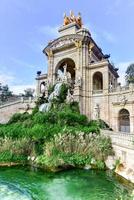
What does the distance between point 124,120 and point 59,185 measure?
49.3 ft

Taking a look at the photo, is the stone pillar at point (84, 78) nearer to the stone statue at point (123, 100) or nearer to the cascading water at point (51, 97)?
the cascading water at point (51, 97)

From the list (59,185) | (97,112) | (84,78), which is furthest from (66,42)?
(59,185)

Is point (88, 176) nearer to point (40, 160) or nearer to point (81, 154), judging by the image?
point (81, 154)

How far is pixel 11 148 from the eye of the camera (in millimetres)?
15938

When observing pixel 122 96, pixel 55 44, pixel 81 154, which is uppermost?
pixel 55 44

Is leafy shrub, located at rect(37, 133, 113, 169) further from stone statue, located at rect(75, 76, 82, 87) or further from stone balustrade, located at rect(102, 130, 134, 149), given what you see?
stone statue, located at rect(75, 76, 82, 87)

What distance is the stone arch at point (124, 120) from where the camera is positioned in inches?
936

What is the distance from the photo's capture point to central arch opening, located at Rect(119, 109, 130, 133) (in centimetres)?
2380

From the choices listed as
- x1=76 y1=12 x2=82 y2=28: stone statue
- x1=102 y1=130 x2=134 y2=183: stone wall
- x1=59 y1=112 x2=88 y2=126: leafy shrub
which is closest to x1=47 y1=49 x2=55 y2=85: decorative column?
x1=76 y1=12 x2=82 y2=28: stone statue

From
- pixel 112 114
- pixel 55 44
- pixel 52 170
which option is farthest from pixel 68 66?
pixel 52 170

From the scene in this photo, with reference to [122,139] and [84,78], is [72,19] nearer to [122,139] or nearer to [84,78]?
[84,78]

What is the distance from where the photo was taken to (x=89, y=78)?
27.2 meters

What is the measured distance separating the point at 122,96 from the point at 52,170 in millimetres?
12978

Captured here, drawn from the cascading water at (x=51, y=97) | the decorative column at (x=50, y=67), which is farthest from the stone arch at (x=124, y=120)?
the decorative column at (x=50, y=67)
